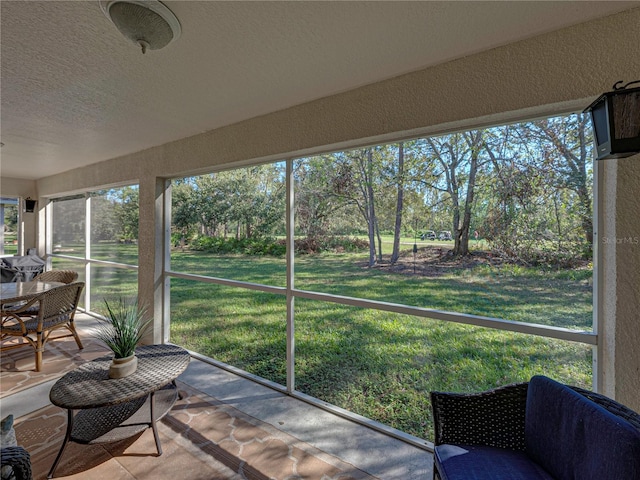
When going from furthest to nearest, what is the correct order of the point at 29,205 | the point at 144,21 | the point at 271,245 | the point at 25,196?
1. the point at 25,196
2. the point at 29,205
3. the point at 271,245
4. the point at 144,21

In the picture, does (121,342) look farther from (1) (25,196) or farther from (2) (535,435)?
(1) (25,196)

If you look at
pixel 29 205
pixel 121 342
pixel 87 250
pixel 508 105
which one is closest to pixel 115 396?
pixel 121 342

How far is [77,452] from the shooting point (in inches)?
80.2

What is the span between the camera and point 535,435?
4.45 feet

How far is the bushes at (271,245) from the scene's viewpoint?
3.21m

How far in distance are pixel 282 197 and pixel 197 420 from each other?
97.6 inches

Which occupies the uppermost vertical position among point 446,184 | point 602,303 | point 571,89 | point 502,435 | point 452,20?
point 452,20

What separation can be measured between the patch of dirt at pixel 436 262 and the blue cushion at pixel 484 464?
1303 mm

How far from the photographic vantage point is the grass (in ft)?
6.85

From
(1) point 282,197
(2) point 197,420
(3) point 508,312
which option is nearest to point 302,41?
(1) point 282,197

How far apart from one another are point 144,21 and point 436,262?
2.58 meters

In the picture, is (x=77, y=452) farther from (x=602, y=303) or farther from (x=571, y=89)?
(x=571, y=89)

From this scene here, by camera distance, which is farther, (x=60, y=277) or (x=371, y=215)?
(x=60, y=277)

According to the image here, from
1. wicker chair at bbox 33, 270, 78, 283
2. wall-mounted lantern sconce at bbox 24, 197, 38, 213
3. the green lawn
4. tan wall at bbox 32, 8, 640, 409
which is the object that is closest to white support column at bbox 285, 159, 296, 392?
→ the green lawn
